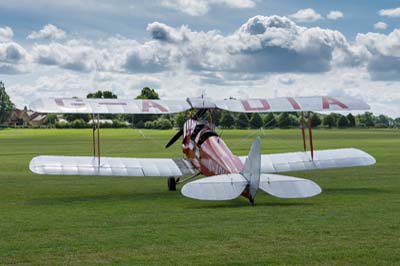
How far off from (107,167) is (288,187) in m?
4.91

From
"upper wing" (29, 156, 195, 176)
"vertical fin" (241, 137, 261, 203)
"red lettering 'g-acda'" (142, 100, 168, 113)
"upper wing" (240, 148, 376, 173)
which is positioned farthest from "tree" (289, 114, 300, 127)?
"vertical fin" (241, 137, 261, 203)

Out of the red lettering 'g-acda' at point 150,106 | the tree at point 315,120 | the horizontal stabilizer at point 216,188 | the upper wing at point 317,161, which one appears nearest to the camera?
the horizontal stabilizer at point 216,188

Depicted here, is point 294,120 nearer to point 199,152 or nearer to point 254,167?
point 199,152

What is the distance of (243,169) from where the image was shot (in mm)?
11438

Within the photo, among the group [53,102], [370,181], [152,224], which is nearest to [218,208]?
[152,224]

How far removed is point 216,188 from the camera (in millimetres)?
10727

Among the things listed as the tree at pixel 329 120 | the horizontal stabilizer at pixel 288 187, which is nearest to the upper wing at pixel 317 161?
the horizontal stabilizer at pixel 288 187

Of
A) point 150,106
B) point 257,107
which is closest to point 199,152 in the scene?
point 150,106

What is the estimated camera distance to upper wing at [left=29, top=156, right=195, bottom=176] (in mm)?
13811

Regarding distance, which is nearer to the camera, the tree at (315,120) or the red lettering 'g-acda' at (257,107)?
the red lettering 'g-acda' at (257,107)

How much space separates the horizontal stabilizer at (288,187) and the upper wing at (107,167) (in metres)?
4.06

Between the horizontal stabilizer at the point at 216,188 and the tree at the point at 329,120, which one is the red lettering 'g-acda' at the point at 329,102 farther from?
the tree at the point at 329,120

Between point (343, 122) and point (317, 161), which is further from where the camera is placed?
point (343, 122)

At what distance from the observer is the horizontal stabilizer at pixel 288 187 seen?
10.8m
